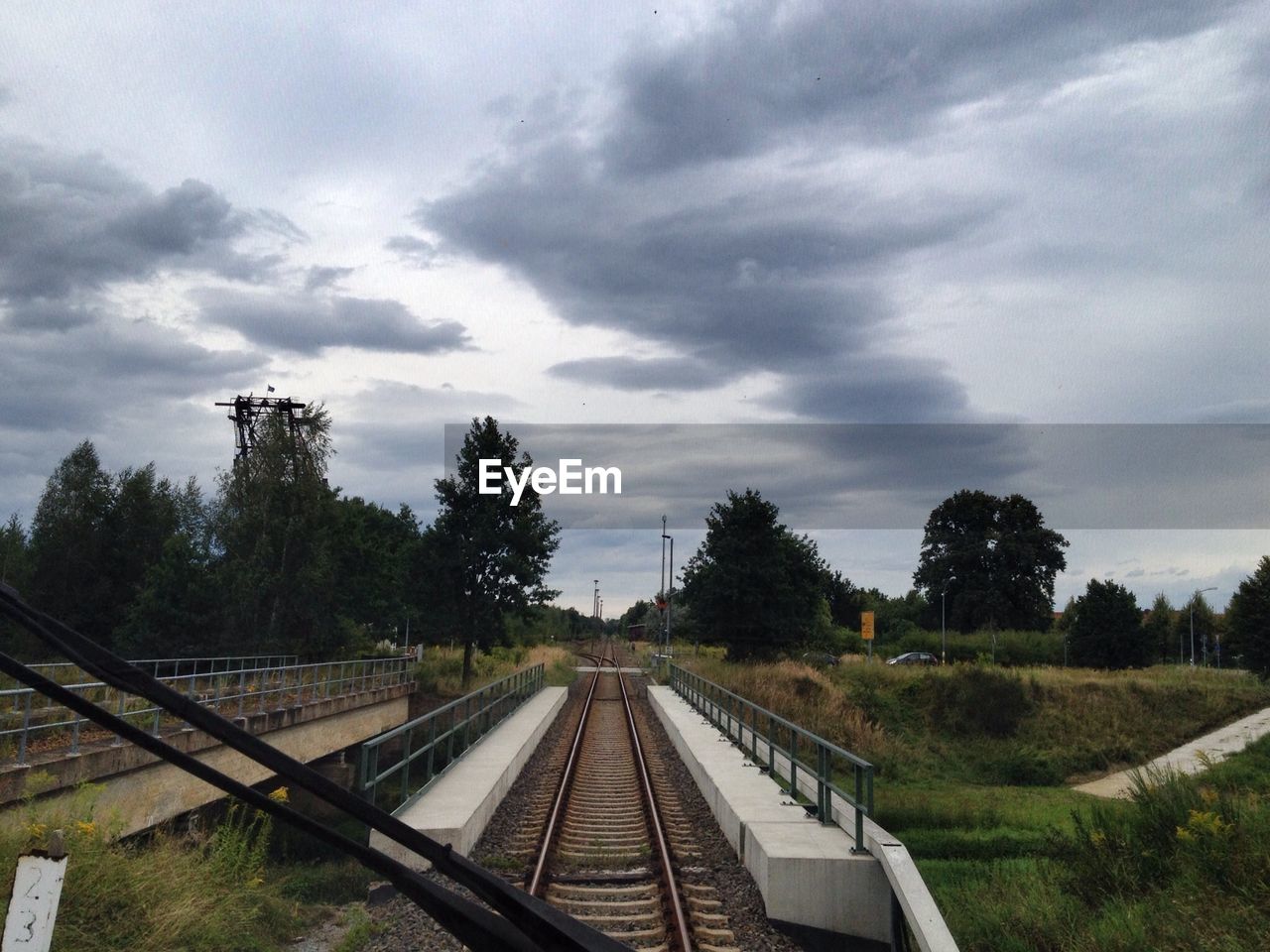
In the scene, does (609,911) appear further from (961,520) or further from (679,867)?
(961,520)

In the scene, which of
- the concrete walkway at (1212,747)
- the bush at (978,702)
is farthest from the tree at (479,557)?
the concrete walkway at (1212,747)

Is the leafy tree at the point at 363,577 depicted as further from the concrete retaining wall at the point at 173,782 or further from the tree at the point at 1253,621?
the tree at the point at 1253,621

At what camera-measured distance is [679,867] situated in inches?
423

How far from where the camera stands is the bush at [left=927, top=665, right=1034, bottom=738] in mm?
37812

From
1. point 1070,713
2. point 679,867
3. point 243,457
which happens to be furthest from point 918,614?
point 679,867

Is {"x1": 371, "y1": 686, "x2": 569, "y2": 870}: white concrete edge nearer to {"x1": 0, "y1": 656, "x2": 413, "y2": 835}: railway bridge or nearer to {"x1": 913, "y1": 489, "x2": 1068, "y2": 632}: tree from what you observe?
{"x1": 0, "y1": 656, "x2": 413, "y2": 835}: railway bridge

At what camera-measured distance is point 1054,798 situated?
79.7 ft

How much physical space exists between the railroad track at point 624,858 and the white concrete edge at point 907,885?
149cm

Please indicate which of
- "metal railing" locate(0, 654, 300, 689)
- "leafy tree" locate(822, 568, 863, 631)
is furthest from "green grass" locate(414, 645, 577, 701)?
"leafy tree" locate(822, 568, 863, 631)

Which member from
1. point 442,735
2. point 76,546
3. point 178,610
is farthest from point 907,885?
point 76,546

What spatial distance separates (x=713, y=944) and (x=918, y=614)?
85330 millimetres

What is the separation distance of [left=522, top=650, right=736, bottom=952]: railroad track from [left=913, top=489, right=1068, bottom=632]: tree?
205 feet

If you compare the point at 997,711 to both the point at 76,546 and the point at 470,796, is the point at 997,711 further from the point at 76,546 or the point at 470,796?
the point at 76,546

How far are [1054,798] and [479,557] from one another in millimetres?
21490
